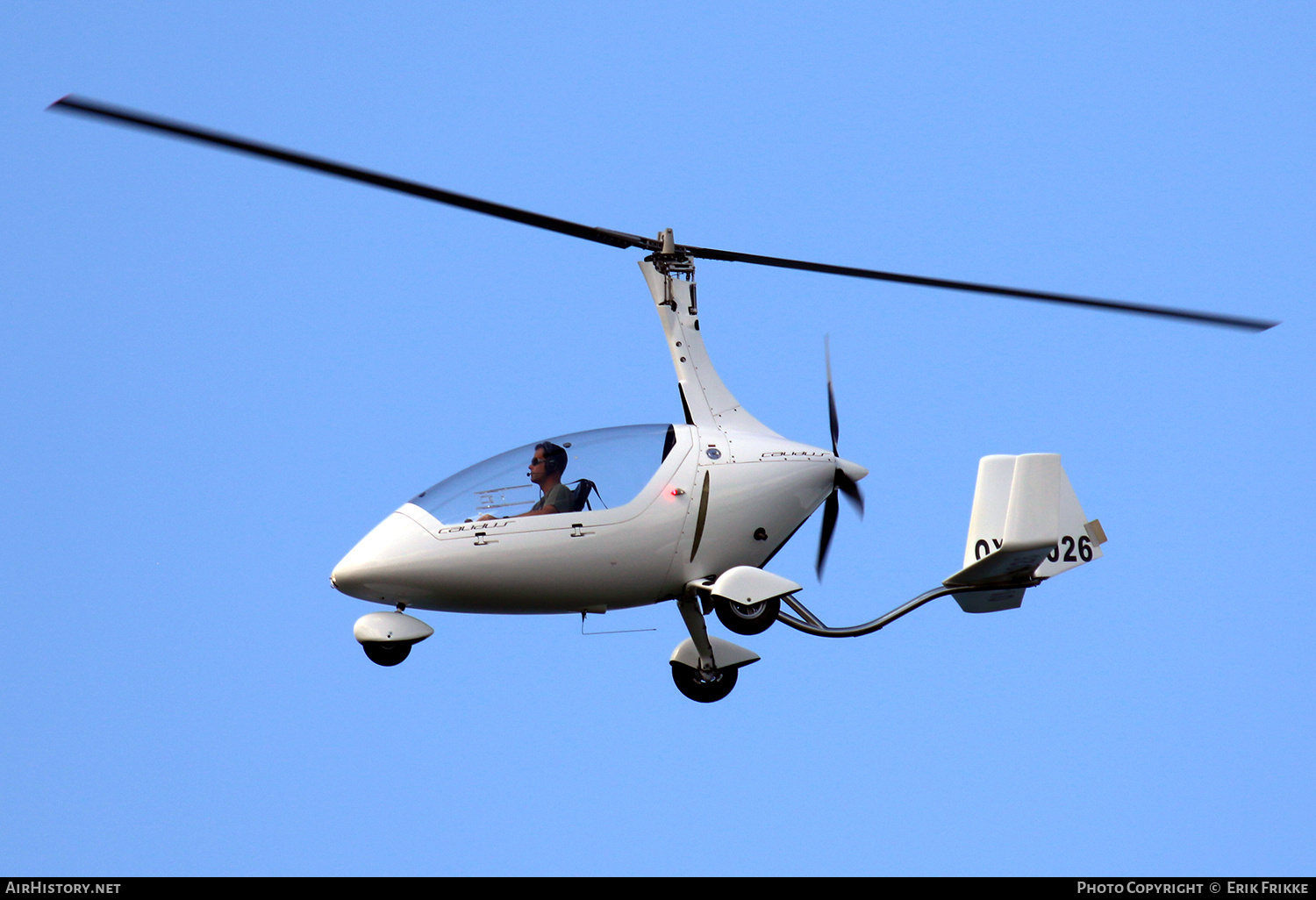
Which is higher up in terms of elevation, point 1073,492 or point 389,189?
point 389,189

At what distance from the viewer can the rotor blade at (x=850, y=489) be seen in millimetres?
12617

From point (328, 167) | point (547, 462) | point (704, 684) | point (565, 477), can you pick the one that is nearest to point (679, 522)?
point (565, 477)

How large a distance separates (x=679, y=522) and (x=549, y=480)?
124cm

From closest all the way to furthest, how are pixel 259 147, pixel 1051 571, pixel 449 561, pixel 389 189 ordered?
pixel 259 147 → pixel 389 189 → pixel 449 561 → pixel 1051 571

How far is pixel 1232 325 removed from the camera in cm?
1280

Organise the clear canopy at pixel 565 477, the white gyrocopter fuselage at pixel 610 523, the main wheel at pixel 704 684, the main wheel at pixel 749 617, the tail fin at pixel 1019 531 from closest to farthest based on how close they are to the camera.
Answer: the white gyrocopter fuselage at pixel 610 523
the clear canopy at pixel 565 477
the tail fin at pixel 1019 531
the main wheel at pixel 749 617
the main wheel at pixel 704 684

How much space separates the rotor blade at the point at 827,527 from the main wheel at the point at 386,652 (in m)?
4.16

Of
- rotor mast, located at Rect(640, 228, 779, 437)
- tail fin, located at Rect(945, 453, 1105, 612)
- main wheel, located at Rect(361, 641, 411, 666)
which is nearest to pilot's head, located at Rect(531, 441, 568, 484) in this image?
rotor mast, located at Rect(640, 228, 779, 437)

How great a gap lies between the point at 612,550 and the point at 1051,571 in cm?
447

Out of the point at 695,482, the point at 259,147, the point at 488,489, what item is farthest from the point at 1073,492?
the point at 259,147

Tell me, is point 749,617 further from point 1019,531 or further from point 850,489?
point 1019,531

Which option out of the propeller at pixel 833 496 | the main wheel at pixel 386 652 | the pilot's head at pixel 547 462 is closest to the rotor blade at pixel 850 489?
the propeller at pixel 833 496

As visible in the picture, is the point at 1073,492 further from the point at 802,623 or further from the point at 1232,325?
the point at 802,623

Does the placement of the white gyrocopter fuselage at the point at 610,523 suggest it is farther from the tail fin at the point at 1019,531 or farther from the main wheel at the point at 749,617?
the tail fin at the point at 1019,531
